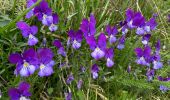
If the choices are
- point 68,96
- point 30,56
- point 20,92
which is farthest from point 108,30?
point 20,92

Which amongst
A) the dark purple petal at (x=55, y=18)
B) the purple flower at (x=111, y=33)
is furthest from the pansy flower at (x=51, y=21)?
the purple flower at (x=111, y=33)

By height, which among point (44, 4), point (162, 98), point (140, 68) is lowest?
point (162, 98)

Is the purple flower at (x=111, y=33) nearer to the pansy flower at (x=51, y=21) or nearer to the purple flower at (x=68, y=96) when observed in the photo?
the pansy flower at (x=51, y=21)

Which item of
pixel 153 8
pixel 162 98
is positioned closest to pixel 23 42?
pixel 162 98

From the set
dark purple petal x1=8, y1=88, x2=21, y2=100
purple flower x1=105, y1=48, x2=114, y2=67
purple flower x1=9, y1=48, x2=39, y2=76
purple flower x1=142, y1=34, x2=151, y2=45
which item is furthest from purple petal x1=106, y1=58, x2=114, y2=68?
dark purple petal x1=8, y1=88, x2=21, y2=100

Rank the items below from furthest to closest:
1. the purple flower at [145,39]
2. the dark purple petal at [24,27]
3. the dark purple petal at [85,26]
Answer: the purple flower at [145,39], the dark purple petal at [85,26], the dark purple petal at [24,27]

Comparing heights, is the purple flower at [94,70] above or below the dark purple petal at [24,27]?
below

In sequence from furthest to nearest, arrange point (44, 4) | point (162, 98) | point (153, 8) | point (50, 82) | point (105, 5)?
1. point (153, 8)
2. point (105, 5)
3. point (162, 98)
4. point (50, 82)
5. point (44, 4)

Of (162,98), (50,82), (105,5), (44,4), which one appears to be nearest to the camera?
(44,4)

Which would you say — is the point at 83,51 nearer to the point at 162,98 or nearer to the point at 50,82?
the point at 50,82
